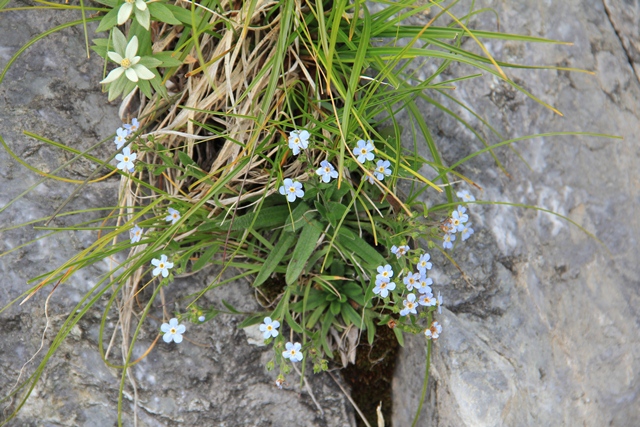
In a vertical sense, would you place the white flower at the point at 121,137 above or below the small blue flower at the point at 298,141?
above

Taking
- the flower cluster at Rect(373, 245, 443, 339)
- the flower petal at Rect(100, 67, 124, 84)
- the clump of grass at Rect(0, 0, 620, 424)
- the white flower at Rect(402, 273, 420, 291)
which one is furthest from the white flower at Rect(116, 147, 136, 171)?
the white flower at Rect(402, 273, 420, 291)

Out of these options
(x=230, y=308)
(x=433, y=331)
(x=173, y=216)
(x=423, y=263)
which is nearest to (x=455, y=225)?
(x=423, y=263)

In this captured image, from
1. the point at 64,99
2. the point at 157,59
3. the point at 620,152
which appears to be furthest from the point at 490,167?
the point at 64,99

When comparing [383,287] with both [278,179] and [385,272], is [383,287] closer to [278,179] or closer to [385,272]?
[385,272]

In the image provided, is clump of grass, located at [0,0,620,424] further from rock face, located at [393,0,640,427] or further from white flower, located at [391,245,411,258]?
rock face, located at [393,0,640,427]

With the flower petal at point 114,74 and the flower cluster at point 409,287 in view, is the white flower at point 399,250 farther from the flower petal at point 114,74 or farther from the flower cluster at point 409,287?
the flower petal at point 114,74

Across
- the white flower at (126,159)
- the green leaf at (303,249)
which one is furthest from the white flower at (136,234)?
the green leaf at (303,249)
